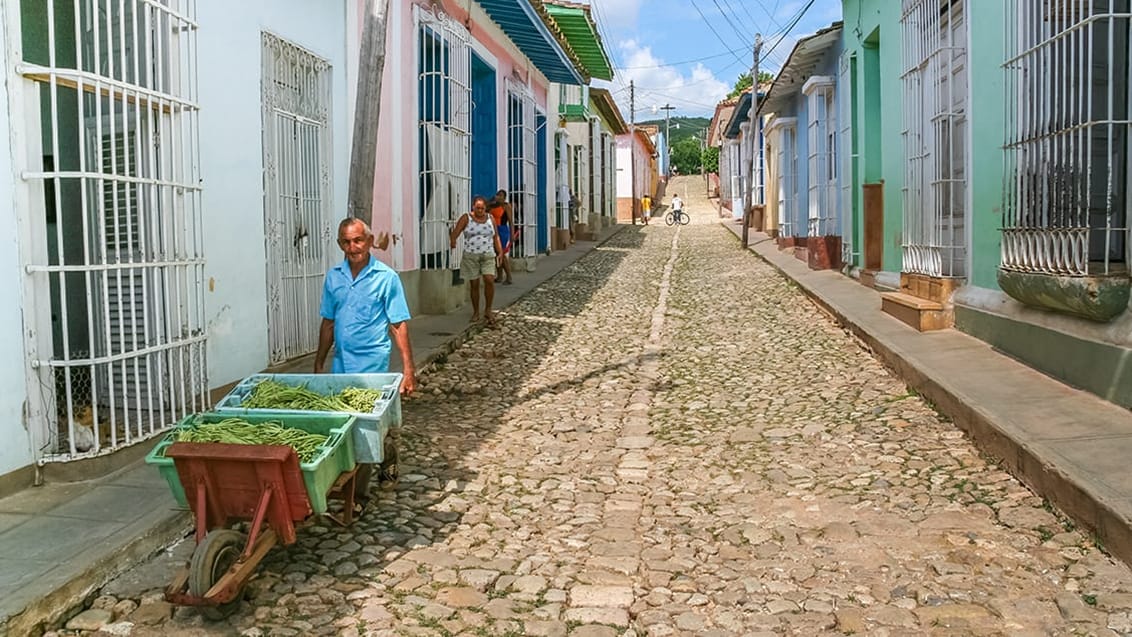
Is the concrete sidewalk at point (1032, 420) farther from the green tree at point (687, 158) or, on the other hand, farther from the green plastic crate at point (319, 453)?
the green tree at point (687, 158)

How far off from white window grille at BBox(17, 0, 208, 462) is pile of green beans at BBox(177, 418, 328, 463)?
125 cm

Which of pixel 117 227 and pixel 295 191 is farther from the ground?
pixel 295 191

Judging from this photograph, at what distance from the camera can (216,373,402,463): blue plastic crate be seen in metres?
3.96

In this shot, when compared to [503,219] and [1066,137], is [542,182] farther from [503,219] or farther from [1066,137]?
[1066,137]

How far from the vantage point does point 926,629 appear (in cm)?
330

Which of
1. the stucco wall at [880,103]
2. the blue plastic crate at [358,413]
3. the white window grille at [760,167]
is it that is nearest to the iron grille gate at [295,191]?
the blue plastic crate at [358,413]

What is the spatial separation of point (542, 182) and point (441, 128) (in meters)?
8.74

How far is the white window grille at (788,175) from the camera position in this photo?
19781mm

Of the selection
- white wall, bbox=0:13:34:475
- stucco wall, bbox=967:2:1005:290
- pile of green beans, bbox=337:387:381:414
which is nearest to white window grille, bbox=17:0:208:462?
white wall, bbox=0:13:34:475

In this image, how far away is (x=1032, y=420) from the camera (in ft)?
16.7

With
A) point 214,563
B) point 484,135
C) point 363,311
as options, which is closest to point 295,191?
point 363,311

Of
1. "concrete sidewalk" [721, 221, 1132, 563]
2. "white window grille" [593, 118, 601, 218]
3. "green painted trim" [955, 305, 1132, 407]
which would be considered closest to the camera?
"concrete sidewalk" [721, 221, 1132, 563]

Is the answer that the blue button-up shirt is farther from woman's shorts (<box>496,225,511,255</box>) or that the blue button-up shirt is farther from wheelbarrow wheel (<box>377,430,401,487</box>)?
woman's shorts (<box>496,225,511,255</box>)

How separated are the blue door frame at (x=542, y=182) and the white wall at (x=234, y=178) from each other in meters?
11.8
